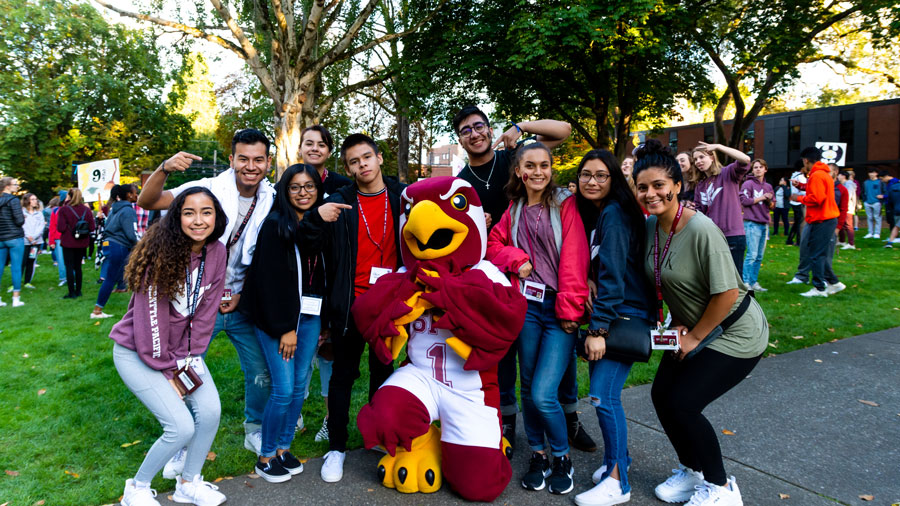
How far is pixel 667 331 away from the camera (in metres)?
3.00

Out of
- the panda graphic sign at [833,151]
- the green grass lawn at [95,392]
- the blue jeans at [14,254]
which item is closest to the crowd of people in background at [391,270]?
the green grass lawn at [95,392]

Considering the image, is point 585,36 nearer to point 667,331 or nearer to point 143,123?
point 667,331

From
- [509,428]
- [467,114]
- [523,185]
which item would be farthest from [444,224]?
[509,428]

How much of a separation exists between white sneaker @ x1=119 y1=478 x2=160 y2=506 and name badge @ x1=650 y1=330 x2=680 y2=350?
2896 mm

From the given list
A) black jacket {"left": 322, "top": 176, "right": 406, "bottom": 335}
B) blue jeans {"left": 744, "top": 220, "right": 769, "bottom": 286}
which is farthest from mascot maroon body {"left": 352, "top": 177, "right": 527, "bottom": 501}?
blue jeans {"left": 744, "top": 220, "right": 769, "bottom": 286}

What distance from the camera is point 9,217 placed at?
874cm

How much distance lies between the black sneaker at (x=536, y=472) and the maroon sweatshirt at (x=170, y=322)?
2064 millimetres

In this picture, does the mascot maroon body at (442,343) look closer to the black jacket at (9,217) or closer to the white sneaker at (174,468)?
the white sneaker at (174,468)

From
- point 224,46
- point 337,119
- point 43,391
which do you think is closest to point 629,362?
point 43,391

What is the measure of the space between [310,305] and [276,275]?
0.28 meters

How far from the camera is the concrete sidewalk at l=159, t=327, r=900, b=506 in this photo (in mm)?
3156

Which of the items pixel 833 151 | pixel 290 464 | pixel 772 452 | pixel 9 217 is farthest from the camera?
pixel 833 151

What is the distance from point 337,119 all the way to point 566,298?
26434mm

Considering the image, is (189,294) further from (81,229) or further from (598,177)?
(81,229)
